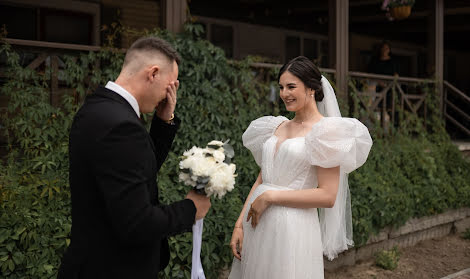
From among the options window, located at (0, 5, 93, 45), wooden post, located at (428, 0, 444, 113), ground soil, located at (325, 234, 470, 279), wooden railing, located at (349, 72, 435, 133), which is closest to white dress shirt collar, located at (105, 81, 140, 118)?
ground soil, located at (325, 234, 470, 279)

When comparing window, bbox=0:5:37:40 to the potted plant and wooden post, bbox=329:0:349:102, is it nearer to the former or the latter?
wooden post, bbox=329:0:349:102

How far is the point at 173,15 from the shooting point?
5730 millimetres

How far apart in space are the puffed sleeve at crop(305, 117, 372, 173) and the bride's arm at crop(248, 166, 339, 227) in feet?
0.26

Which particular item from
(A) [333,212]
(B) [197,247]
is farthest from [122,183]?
(A) [333,212]

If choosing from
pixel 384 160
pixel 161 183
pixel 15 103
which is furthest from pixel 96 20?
pixel 384 160

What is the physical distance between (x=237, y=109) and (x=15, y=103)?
263 cm

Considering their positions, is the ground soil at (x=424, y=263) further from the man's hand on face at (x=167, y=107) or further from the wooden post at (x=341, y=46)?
the man's hand on face at (x=167, y=107)

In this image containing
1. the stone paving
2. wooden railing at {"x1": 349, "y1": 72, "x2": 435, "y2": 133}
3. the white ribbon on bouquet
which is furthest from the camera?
wooden railing at {"x1": 349, "y1": 72, "x2": 435, "y2": 133}

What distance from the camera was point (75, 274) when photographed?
1788 mm

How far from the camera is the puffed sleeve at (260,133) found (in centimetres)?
315

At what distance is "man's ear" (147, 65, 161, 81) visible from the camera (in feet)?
6.03

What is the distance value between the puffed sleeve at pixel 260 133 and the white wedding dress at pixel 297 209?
0.22 metres

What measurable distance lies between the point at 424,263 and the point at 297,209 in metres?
4.22

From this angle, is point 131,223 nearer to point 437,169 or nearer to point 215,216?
point 215,216
